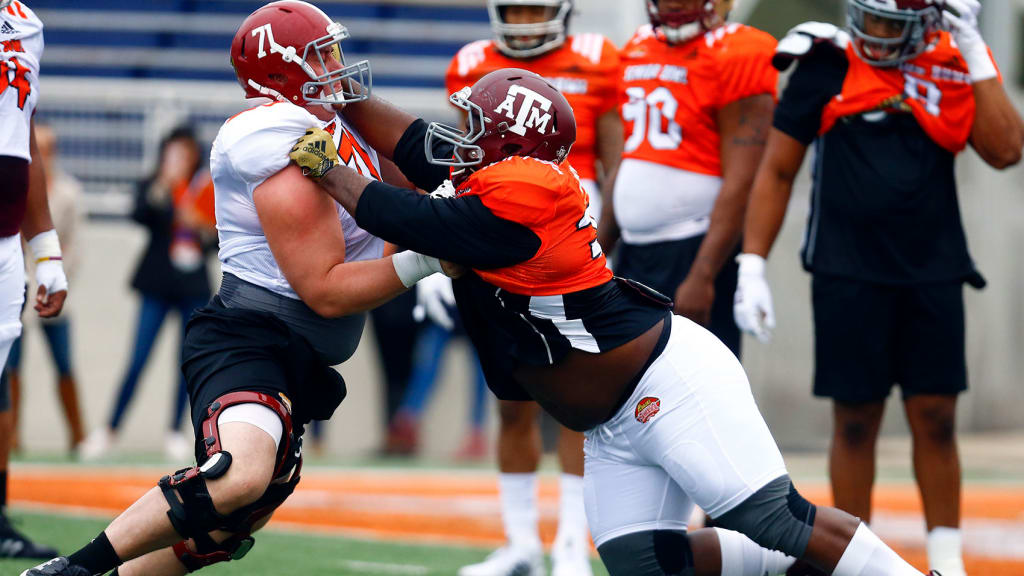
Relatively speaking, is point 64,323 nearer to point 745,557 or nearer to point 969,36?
point 745,557

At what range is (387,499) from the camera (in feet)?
23.6

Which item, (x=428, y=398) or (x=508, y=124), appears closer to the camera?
(x=508, y=124)

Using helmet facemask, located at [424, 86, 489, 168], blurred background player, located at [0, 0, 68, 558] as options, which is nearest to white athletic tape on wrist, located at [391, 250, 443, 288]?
helmet facemask, located at [424, 86, 489, 168]

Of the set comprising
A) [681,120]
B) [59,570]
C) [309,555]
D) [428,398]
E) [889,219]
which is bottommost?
[428,398]

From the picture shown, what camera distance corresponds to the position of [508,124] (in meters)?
3.35

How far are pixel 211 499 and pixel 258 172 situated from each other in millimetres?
806

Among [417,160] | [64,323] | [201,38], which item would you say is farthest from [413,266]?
[201,38]

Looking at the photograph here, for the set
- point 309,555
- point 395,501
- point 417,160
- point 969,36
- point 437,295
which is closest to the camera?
point 417,160

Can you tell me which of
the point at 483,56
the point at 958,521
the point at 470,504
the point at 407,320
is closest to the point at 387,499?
the point at 470,504

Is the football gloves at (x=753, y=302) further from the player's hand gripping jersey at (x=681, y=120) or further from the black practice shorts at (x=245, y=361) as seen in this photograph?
the black practice shorts at (x=245, y=361)

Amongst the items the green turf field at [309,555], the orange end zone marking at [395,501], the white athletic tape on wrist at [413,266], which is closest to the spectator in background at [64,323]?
the orange end zone marking at [395,501]

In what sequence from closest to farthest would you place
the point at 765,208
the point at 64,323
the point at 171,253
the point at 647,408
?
1. the point at 647,408
2. the point at 765,208
3. the point at 64,323
4. the point at 171,253

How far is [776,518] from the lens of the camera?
337 centimetres

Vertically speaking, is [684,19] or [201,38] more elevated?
[684,19]
